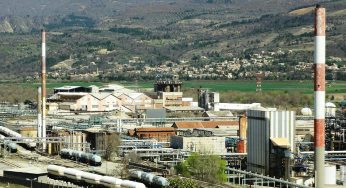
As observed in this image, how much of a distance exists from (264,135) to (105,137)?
12.1 m

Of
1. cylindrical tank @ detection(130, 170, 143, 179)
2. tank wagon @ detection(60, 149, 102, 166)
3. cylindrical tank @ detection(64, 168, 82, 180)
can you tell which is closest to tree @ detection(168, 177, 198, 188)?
cylindrical tank @ detection(130, 170, 143, 179)

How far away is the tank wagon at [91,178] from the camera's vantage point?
35.1 metres

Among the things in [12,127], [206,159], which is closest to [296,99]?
[12,127]

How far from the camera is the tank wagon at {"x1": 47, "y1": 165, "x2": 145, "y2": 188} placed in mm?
35147

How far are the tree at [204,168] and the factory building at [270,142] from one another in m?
2.89

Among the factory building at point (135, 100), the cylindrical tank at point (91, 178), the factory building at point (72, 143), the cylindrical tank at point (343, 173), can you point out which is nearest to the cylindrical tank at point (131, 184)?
the cylindrical tank at point (91, 178)

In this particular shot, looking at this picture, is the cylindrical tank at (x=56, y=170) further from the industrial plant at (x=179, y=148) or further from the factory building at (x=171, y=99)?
the factory building at (x=171, y=99)

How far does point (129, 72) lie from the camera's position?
17688 centimetres

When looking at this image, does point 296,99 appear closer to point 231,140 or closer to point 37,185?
point 231,140

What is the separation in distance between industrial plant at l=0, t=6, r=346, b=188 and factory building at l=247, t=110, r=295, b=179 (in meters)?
0.05

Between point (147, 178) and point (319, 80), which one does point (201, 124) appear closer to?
point (147, 178)

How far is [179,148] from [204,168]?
1118 centimetres

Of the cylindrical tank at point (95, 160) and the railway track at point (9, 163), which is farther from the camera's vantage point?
the railway track at point (9, 163)

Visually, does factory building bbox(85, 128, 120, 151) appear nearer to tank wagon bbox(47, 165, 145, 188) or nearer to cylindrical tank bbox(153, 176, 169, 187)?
tank wagon bbox(47, 165, 145, 188)
